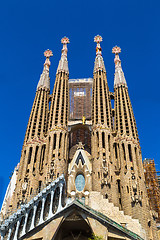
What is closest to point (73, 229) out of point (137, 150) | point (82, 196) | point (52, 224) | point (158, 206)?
point (52, 224)

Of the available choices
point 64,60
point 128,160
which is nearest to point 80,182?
point 128,160

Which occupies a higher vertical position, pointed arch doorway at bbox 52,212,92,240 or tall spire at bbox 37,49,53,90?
tall spire at bbox 37,49,53,90

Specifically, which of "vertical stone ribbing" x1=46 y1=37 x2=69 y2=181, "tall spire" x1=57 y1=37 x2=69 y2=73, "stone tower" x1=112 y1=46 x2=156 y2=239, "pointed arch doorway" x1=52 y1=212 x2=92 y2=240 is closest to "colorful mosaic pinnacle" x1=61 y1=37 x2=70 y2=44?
"tall spire" x1=57 y1=37 x2=69 y2=73

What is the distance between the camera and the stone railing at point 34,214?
84.6 feet

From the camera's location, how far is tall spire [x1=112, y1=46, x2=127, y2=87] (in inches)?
1747

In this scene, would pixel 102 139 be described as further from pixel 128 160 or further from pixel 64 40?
pixel 64 40

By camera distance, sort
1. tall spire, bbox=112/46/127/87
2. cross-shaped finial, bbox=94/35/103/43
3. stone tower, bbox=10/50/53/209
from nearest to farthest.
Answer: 1. stone tower, bbox=10/50/53/209
2. tall spire, bbox=112/46/127/87
3. cross-shaped finial, bbox=94/35/103/43

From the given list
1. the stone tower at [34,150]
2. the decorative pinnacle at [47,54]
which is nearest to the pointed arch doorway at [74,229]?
the stone tower at [34,150]

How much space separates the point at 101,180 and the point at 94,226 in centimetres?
798

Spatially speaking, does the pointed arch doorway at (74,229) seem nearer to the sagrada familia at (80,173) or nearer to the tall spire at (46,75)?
the sagrada familia at (80,173)

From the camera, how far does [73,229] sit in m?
27.4

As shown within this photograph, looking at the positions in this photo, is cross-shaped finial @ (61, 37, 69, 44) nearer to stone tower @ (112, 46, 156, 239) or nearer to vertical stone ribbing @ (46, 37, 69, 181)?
vertical stone ribbing @ (46, 37, 69, 181)

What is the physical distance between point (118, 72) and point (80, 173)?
19.0 m

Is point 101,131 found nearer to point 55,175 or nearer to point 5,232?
point 55,175
